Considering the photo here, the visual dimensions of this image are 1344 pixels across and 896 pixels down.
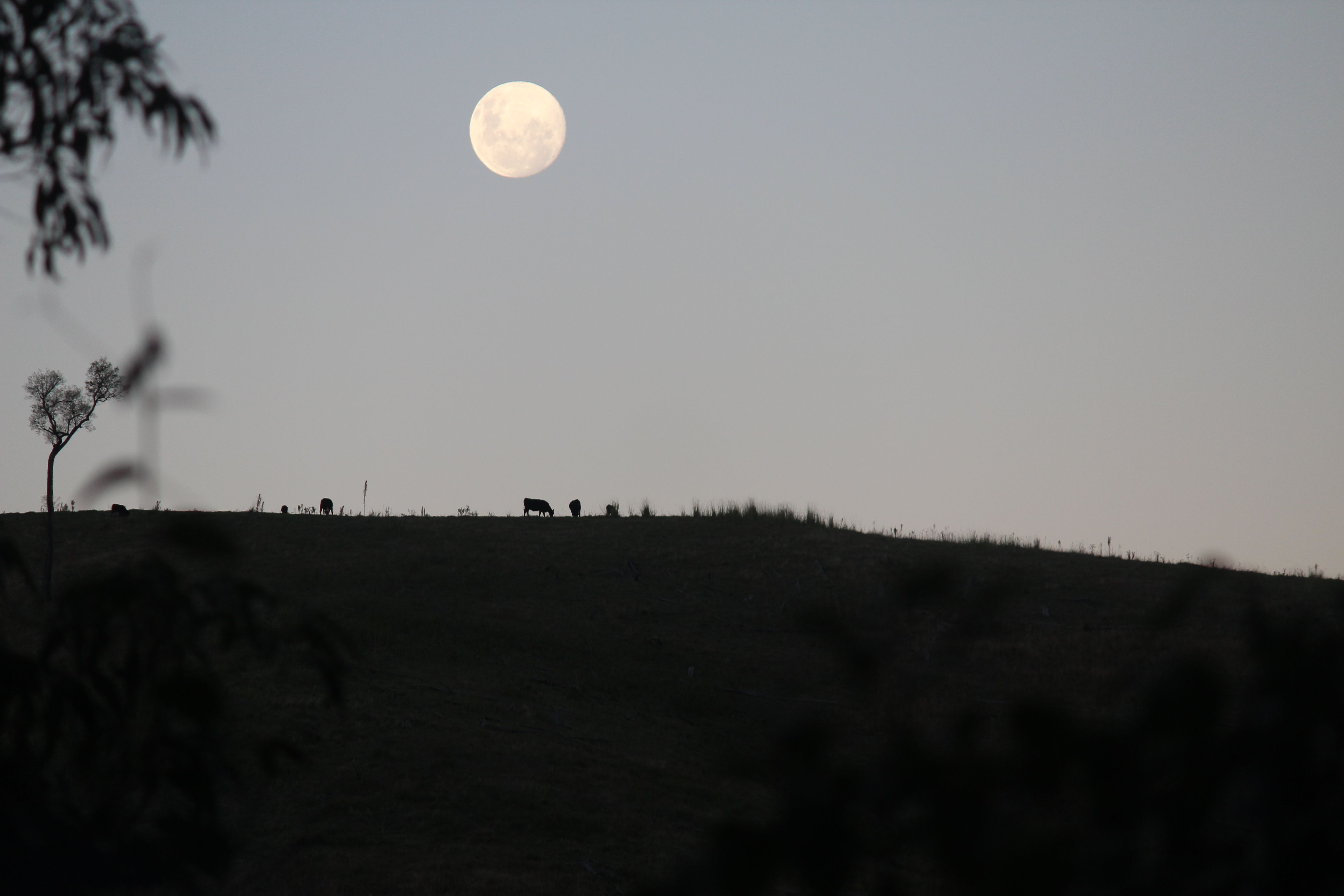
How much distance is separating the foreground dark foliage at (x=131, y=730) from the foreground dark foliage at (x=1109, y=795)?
2205 millimetres

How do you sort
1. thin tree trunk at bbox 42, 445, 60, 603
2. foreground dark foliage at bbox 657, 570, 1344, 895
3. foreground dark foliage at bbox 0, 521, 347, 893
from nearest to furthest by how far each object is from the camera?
1. foreground dark foliage at bbox 657, 570, 1344, 895
2. foreground dark foliage at bbox 0, 521, 347, 893
3. thin tree trunk at bbox 42, 445, 60, 603

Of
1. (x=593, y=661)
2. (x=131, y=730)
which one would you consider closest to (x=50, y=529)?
(x=593, y=661)

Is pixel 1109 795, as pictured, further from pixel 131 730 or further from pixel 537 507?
pixel 537 507

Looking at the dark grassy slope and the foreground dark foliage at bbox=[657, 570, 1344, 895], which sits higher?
the foreground dark foliage at bbox=[657, 570, 1344, 895]

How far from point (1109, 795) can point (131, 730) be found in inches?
156

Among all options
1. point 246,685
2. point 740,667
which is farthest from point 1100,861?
point 740,667

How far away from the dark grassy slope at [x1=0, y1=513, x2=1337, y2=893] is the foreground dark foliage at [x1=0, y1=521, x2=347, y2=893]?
1.37 ft

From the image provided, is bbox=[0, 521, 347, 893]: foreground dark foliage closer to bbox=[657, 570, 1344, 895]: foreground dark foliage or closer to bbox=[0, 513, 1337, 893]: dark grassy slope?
bbox=[0, 513, 1337, 893]: dark grassy slope

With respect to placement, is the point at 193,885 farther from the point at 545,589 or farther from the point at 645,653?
the point at 545,589

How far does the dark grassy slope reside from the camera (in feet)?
39.1

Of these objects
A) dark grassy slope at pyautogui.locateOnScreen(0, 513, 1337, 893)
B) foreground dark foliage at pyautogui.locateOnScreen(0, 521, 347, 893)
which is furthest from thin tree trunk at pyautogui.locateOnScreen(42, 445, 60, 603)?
foreground dark foliage at pyautogui.locateOnScreen(0, 521, 347, 893)

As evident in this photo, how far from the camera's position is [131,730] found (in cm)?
435

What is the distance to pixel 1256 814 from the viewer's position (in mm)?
2562

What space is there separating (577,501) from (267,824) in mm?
22977
